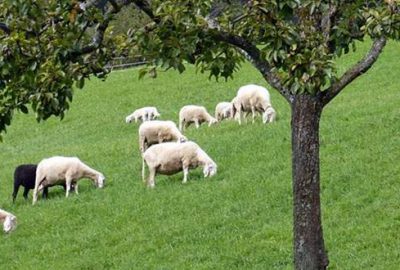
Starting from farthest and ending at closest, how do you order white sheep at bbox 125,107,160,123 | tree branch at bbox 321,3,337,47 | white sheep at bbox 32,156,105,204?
1. white sheep at bbox 125,107,160,123
2. white sheep at bbox 32,156,105,204
3. tree branch at bbox 321,3,337,47

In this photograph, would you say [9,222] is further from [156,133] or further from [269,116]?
[269,116]

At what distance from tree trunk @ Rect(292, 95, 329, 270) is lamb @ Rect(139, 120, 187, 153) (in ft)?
45.9

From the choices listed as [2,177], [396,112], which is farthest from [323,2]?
[2,177]

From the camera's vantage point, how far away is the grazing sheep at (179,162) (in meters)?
19.7

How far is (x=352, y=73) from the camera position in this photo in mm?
8906

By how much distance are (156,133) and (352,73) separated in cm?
1455

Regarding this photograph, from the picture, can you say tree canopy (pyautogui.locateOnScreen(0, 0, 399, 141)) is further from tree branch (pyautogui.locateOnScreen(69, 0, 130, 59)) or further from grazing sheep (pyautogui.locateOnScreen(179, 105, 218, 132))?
grazing sheep (pyautogui.locateOnScreen(179, 105, 218, 132))

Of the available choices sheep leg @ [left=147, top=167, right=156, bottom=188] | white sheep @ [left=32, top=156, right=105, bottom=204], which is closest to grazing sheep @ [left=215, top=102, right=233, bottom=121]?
white sheep @ [left=32, top=156, right=105, bottom=204]

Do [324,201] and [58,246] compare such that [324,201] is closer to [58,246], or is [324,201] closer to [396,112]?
[58,246]

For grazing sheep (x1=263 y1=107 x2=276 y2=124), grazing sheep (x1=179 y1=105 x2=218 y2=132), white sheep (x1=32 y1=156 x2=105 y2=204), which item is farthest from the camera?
grazing sheep (x1=179 y1=105 x2=218 y2=132)

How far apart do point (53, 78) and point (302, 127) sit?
8.19ft

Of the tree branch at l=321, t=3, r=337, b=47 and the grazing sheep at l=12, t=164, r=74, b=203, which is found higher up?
the tree branch at l=321, t=3, r=337, b=47

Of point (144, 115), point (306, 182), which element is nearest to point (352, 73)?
point (306, 182)

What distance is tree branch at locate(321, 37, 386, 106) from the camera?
346 inches
